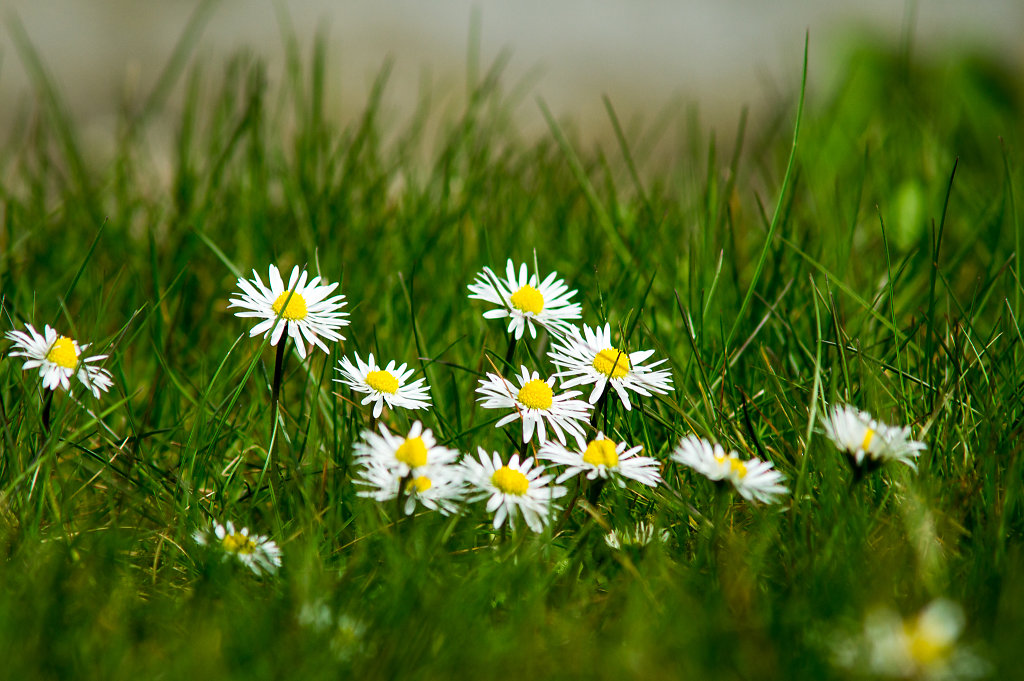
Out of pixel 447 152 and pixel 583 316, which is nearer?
pixel 583 316

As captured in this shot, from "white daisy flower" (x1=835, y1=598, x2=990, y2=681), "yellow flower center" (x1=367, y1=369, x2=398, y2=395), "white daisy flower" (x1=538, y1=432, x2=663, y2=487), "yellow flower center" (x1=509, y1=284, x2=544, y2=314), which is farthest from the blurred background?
"white daisy flower" (x1=835, y1=598, x2=990, y2=681)

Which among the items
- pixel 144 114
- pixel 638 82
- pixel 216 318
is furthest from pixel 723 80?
pixel 216 318

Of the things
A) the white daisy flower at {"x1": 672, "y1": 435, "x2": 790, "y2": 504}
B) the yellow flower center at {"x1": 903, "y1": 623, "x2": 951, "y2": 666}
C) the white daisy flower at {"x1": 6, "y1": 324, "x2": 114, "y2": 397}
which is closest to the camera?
the yellow flower center at {"x1": 903, "y1": 623, "x2": 951, "y2": 666}

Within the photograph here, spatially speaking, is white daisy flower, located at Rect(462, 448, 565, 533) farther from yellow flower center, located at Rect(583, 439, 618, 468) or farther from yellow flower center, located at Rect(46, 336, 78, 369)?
yellow flower center, located at Rect(46, 336, 78, 369)

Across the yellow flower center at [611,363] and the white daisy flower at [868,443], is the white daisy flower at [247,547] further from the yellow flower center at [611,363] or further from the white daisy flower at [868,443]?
the white daisy flower at [868,443]

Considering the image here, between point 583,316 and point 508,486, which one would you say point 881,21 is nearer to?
point 583,316

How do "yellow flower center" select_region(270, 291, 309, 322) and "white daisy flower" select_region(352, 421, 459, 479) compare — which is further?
"yellow flower center" select_region(270, 291, 309, 322)

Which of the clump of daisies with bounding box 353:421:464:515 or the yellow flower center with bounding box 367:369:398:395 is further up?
the yellow flower center with bounding box 367:369:398:395
